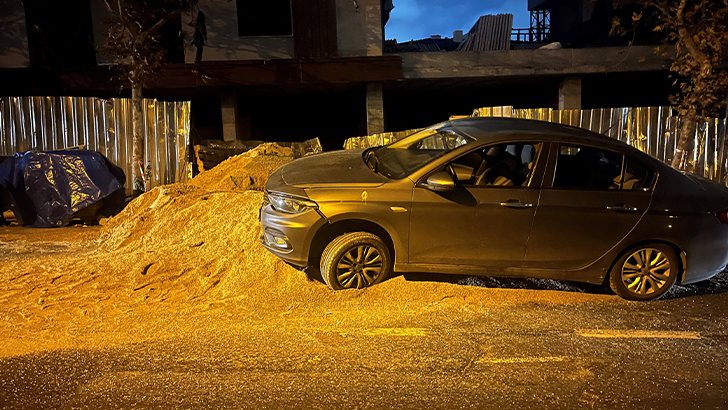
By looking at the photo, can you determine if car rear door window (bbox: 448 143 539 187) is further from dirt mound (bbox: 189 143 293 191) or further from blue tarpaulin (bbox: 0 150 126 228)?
blue tarpaulin (bbox: 0 150 126 228)

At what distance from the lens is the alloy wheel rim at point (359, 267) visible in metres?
5.15

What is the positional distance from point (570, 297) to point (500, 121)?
6.84 ft

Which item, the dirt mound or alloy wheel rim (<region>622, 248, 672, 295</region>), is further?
the dirt mound

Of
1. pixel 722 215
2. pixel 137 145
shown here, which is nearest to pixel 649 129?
pixel 722 215

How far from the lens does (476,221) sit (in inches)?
198

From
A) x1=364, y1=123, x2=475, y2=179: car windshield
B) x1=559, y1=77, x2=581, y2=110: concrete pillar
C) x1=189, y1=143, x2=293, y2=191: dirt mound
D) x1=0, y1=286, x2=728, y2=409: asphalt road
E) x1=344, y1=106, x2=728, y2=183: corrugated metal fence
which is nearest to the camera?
x1=0, y1=286, x2=728, y2=409: asphalt road

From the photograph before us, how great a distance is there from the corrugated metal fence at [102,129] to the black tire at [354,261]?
6.65m

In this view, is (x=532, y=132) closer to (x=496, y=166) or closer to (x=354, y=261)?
(x=496, y=166)

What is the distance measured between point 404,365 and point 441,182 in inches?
69.3

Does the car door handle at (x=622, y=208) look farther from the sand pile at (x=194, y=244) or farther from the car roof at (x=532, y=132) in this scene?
the sand pile at (x=194, y=244)

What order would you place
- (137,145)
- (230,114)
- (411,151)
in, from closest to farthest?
(411,151) < (137,145) < (230,114)

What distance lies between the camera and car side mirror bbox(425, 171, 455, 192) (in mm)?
4814

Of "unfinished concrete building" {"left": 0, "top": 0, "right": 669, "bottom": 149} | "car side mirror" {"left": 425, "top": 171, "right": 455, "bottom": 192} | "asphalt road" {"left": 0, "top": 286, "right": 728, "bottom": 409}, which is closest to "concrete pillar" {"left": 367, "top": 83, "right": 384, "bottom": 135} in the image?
"unfinished concrete building" {"left": 0, "top": 0, "right": 669, "bottom": 149}

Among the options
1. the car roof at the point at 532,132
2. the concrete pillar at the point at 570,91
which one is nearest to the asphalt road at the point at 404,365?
the car roof at the point at 532,132
